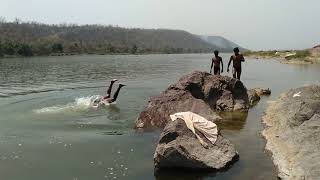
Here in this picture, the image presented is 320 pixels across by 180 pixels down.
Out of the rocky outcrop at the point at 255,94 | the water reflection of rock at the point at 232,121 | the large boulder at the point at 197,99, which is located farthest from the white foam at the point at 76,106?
the rocky outcrop at the point at 255,94

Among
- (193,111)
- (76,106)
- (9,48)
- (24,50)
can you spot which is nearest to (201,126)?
(193,111)

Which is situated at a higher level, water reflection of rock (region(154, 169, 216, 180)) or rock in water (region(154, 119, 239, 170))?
rock in water (region(154, 119, 239, 170))

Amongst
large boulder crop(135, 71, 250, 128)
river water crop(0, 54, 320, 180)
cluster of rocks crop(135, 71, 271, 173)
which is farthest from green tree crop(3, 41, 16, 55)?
large boulder crop(135, 71, 250, 128)

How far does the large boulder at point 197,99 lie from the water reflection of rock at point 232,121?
0.53 m

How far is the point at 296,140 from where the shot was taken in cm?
1427

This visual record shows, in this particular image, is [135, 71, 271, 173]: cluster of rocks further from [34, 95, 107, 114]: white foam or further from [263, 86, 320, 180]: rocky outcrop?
[34, 95, 107, 114]: white foam

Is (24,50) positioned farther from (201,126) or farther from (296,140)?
(296,140)

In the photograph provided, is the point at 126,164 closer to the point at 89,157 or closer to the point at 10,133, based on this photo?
the point at 89,157

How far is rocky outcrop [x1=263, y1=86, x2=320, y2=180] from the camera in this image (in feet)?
39.7

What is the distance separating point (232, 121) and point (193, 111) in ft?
6.72

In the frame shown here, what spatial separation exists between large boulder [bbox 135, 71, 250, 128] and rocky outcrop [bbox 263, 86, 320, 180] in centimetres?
329

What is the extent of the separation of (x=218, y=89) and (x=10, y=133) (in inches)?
422

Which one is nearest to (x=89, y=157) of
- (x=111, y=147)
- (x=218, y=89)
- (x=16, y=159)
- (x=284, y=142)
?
(x=111, y=147)

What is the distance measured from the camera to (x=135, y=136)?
17.9 m
